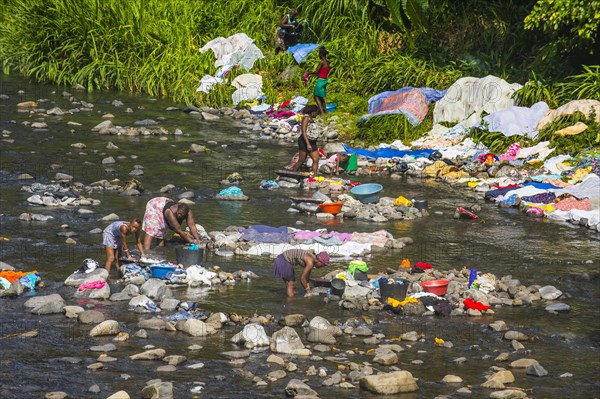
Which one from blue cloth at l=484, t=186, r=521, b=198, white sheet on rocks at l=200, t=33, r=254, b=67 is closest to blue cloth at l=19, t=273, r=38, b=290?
blue cloth at l=484, t=186, r=521, b=198

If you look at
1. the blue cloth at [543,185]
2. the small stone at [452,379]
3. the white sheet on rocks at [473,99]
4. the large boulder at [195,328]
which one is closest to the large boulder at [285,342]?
the large boulder at [195,328]

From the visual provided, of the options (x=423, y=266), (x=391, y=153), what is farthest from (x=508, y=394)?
(x=391, y=153)

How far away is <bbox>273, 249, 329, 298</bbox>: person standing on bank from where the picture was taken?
405 inches

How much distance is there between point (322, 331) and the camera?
9.01 metres

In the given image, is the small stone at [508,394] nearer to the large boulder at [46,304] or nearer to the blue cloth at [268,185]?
the large boulder at [46,304]

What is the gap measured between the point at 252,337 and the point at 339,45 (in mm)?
14207

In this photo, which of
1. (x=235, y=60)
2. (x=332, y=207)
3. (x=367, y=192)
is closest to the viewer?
(x=332, y=207)

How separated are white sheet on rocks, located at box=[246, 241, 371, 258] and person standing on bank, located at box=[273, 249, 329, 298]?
1455 mm

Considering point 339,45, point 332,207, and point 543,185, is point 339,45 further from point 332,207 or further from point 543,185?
point 332,207

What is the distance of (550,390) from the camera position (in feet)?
26.6

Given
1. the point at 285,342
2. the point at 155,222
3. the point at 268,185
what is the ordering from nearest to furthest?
the point at 285,342, the point at 155,222, the point at 268,185

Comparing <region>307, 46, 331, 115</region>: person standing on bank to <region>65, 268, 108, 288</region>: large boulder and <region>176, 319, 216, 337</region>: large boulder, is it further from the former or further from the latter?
<region>176, 319, 216, 337</region>: large boulder

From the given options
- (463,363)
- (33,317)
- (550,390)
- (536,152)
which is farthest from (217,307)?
(536,152)

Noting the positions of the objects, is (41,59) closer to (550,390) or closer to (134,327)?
(134,327)
